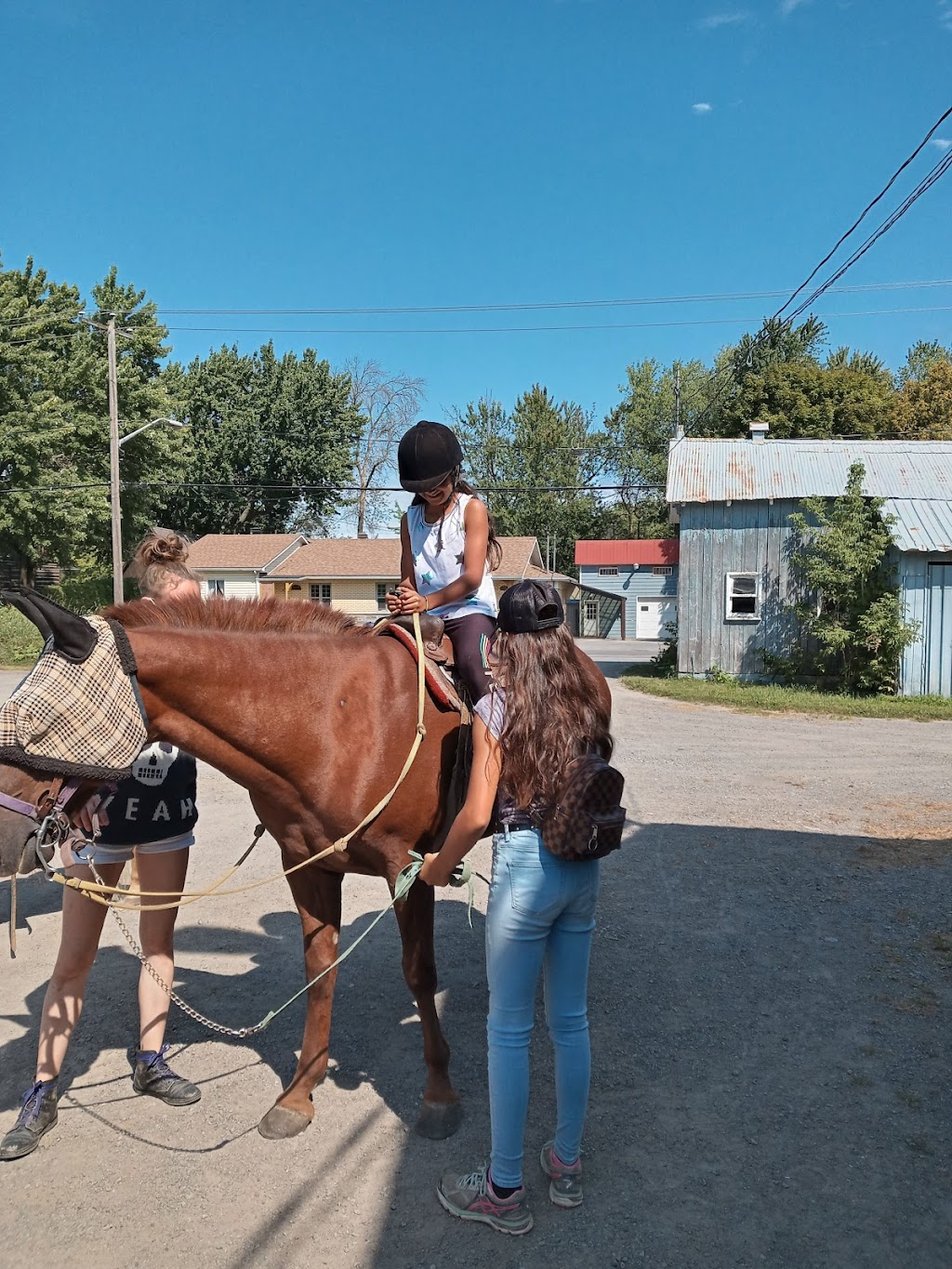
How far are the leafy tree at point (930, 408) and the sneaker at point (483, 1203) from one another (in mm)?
40312

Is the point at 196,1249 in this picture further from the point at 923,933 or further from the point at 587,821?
the point at 923,933

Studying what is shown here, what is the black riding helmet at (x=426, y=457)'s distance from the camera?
323 cm

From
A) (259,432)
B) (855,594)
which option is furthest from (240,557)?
(855,594)

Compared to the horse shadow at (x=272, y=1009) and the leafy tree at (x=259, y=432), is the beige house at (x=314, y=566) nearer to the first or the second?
the leafy tree at (x=259, y=432)

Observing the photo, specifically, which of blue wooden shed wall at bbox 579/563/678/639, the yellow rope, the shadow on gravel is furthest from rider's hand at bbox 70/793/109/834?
blue wooden shed wall at bbox 579/563/678/639

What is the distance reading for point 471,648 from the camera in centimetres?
325

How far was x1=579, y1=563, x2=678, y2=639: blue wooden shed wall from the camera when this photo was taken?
140ft

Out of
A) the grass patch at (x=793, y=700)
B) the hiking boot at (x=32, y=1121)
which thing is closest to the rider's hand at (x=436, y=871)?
the hiking boot at (x=32, y=1121)

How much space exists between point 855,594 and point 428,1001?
14136 millimetres

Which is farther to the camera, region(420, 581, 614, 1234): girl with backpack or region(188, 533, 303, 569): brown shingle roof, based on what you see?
region(188, 533, 303, 569): brown shingle roof

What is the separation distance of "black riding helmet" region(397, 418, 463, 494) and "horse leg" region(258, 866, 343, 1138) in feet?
5.08

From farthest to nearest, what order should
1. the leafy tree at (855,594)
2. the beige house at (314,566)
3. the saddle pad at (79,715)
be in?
the beige house at (314,566) → the leafy tree at (855,594) → the saddle pad at (79,715)

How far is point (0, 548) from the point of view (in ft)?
93.2

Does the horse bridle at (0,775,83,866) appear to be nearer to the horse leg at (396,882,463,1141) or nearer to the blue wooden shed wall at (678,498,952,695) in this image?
the horse leg at (396,882,463,1141)
